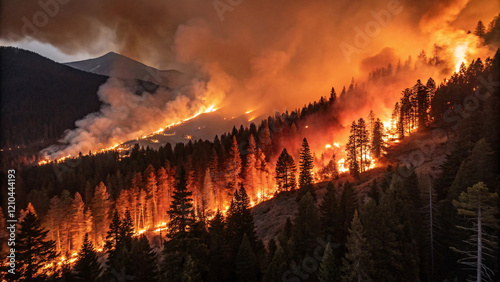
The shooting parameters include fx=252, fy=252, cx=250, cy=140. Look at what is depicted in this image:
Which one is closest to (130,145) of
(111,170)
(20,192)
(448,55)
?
(111,170)

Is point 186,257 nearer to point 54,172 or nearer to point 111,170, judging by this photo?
point 111,170

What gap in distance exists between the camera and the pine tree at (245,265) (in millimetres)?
34172

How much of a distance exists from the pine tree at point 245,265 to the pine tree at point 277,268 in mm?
2709

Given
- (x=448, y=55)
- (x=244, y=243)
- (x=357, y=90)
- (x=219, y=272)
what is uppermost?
(x=448, y=55)

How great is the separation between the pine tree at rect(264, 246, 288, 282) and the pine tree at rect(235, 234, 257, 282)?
271cm

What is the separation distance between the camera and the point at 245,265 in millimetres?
34344

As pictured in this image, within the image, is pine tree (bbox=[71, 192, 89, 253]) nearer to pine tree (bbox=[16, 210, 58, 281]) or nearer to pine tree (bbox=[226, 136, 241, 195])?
pine tree (bbox=[16, 210, 58, 281])

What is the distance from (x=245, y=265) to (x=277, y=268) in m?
4.89

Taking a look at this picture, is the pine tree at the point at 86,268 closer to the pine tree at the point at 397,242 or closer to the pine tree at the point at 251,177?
the pine tree at the point at 397,242

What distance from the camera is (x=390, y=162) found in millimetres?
70875

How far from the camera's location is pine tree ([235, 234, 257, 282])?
3417 cm

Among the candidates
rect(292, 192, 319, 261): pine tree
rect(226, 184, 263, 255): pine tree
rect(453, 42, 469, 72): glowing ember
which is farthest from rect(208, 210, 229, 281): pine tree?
rect(453, 42, 469, 72): glowing ember

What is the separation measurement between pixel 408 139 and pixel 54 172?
131891 millimetres

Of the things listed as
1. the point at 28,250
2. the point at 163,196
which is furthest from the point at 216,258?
the point at 163,196
